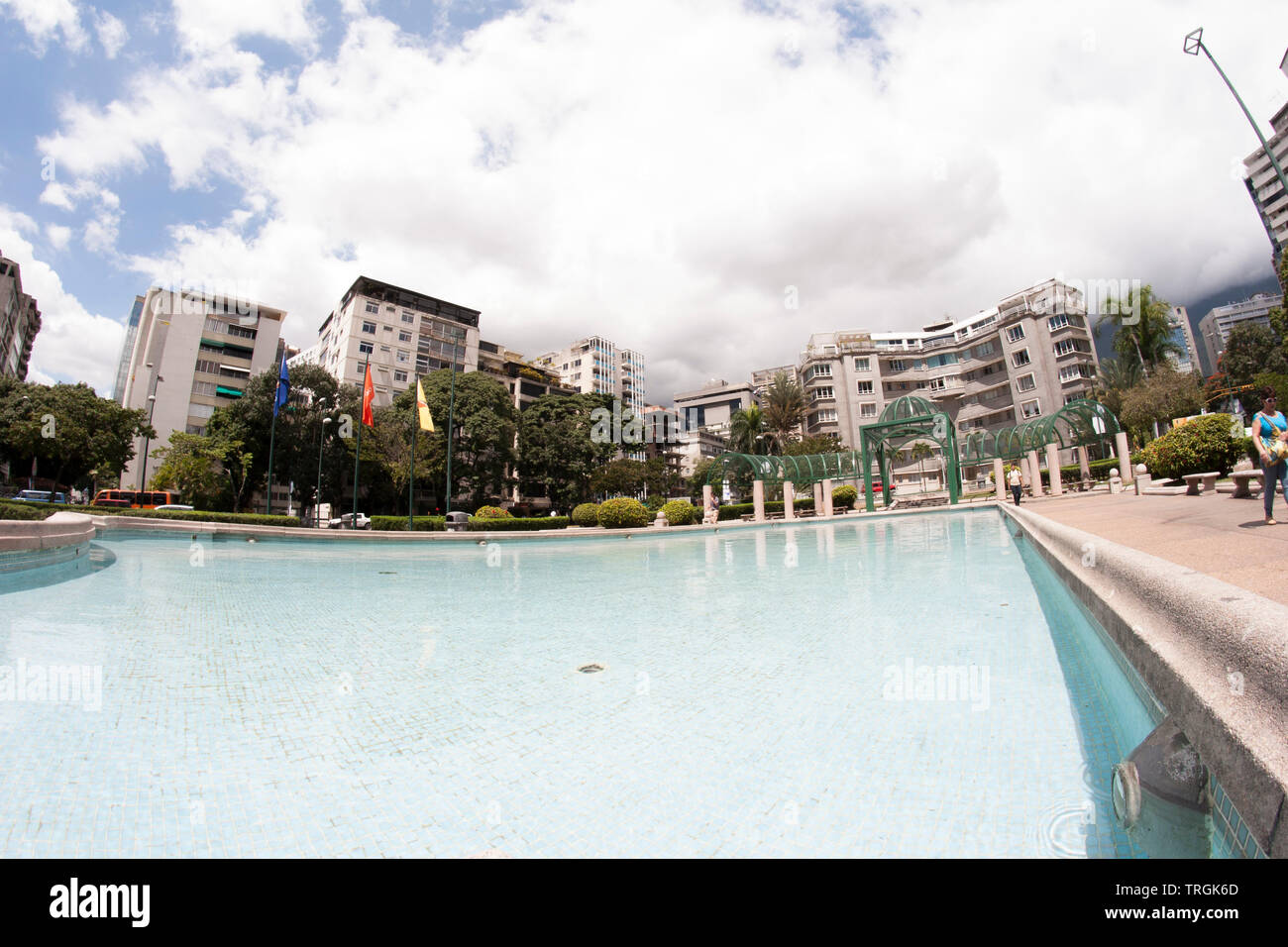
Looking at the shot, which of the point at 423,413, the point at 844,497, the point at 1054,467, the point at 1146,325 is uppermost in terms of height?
the point at 1146,325

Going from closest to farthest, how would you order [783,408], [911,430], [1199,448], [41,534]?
[41,534]
[1199,448]
[911,430]
[783,408]

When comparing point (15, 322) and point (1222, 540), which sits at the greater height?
point (15, 322)

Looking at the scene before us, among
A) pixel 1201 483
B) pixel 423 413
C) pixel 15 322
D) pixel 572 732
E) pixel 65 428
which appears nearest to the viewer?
pixel 572 732

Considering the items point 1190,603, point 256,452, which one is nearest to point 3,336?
point 256,452

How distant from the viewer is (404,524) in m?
27.6

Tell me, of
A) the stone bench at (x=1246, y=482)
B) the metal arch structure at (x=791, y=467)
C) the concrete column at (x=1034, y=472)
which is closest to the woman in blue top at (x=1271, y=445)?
the stone bench at (x=1246, y=482)

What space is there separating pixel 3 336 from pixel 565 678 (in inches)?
3342

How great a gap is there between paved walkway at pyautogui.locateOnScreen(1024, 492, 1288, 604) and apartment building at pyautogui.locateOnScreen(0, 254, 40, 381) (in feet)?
241

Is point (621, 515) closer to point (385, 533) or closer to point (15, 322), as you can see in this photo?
point (385, 533)

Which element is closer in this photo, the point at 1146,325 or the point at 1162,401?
the point at 1162,401

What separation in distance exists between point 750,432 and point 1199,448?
39.2m

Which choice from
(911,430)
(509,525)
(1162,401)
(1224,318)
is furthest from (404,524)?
(1224,318)

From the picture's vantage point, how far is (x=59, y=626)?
5.65 meters

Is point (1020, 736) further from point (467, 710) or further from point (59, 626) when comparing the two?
point (59, 626)
